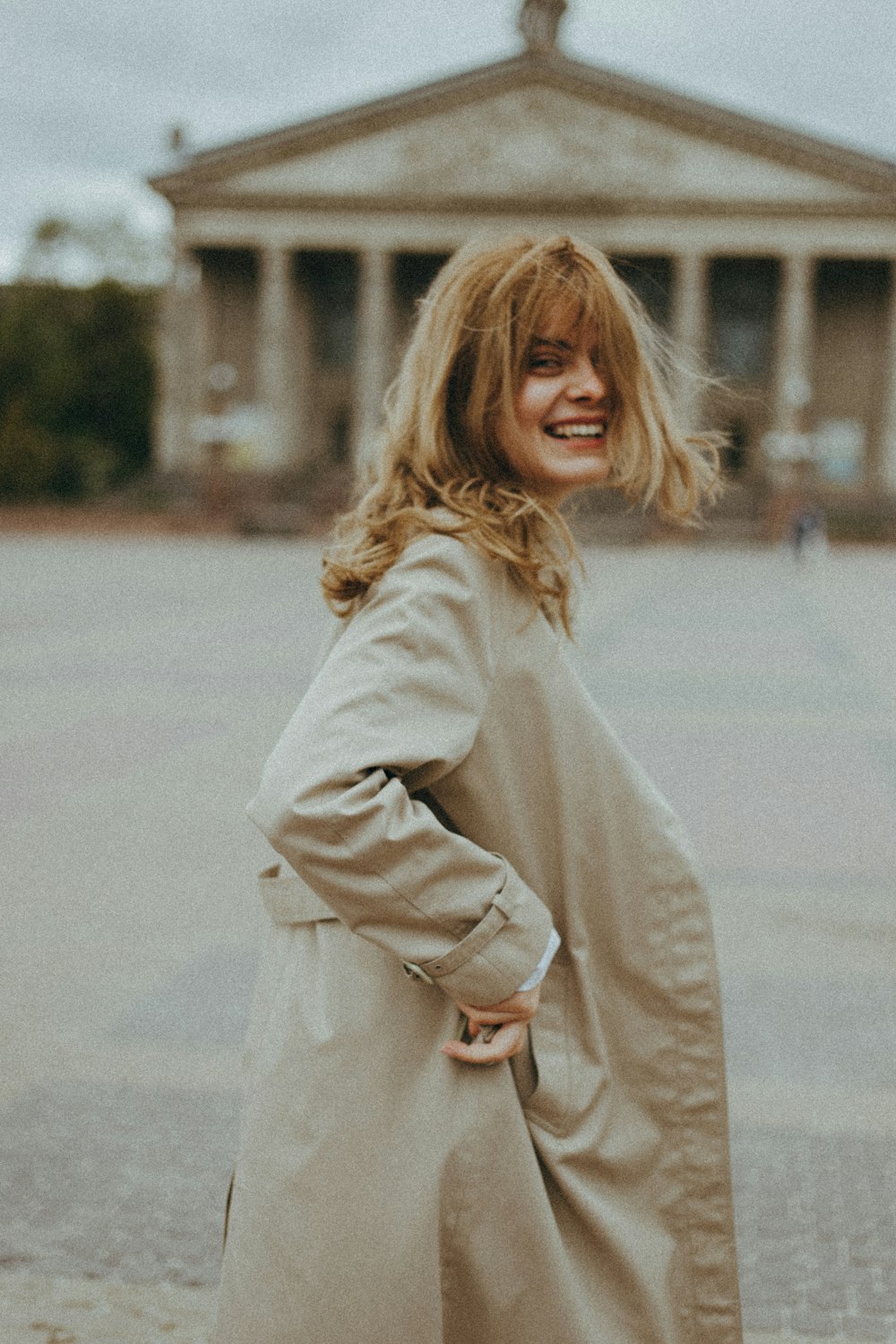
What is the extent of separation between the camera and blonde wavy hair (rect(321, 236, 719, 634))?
187 cm

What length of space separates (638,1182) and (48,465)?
54531 mm

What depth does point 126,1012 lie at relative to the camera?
4.59 metres

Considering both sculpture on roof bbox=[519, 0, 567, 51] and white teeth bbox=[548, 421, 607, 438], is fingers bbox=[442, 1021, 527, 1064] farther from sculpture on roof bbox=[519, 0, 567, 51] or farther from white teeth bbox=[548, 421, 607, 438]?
sculpture on roof bbox=[519, 0, 567, 51]

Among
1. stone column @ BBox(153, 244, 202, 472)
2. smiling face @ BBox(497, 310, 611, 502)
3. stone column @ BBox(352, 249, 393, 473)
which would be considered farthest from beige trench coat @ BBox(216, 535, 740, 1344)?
stone column @ BBox(153, 244, 202, 472)

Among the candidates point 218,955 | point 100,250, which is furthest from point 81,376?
point 218,955

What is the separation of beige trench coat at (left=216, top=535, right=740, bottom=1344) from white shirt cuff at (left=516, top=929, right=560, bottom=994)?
1.0 inches

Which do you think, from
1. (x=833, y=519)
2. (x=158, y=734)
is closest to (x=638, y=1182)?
(x=158, y=734)

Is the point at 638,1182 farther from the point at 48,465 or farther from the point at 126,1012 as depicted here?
the point at 48,465

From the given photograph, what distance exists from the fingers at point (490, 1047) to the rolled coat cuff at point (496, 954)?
2.8 inches

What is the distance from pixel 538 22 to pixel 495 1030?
58.0m

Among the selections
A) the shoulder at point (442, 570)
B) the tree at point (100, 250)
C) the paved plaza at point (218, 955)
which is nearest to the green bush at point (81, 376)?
the tree at point (100, 250)

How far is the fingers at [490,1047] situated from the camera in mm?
1791

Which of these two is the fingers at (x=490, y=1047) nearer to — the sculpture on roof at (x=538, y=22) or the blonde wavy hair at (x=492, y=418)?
the blonde wavy hair at (x=492, y=418)

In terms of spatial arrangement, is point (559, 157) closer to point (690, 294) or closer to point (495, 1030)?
point (690, 294)
